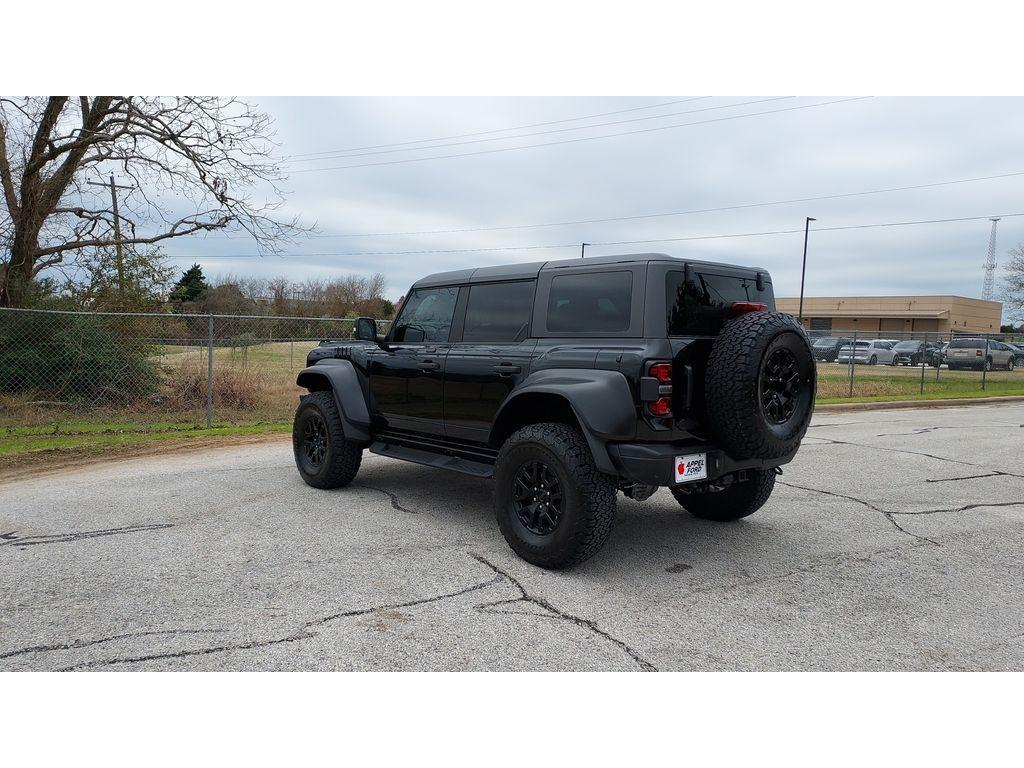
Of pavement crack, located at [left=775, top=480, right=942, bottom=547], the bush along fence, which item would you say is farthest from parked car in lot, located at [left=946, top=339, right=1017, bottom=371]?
the bush along fence

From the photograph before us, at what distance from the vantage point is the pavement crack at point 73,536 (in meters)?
5.18

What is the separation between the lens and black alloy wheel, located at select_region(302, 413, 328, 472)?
698cm

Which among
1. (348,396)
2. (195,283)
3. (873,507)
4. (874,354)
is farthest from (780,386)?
(195,283)

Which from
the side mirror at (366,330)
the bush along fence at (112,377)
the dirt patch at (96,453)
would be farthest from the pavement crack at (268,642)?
the bush along fence at (112,377)

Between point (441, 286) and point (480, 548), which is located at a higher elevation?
point (441, 286)

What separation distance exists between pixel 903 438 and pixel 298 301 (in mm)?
41194

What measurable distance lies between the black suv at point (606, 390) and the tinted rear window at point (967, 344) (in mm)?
28227

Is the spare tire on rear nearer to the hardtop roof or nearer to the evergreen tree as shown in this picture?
the hardtop roof

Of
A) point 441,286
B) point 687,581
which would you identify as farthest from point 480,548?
point 441,286

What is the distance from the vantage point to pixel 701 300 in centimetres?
484

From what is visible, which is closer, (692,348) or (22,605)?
(22,605)

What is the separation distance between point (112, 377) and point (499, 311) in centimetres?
958

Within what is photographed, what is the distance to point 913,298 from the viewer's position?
2470 inches

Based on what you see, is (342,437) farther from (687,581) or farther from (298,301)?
(298,301)
